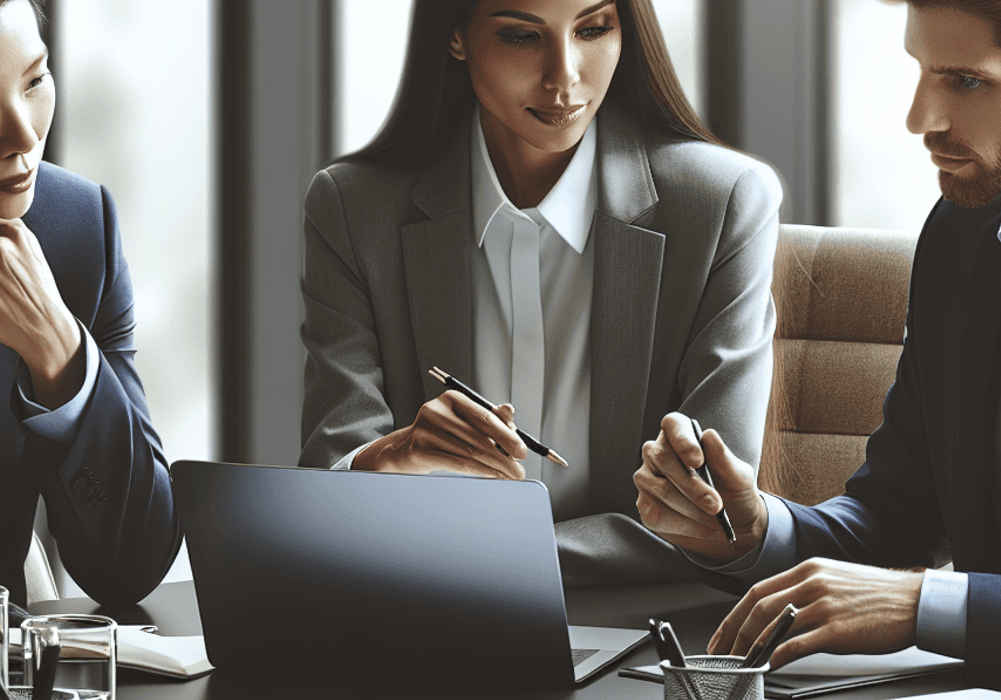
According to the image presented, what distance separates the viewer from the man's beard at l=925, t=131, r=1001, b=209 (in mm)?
1457

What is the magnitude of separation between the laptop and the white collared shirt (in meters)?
0.81

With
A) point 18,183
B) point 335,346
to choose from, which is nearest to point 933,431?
point 335,346

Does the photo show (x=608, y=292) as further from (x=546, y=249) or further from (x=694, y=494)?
(x=694, y=494)

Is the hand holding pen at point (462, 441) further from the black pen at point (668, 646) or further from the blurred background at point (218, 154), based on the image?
the blurred background at point (218, 154)

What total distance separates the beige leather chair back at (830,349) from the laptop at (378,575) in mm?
1085

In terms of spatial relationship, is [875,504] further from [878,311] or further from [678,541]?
[878,311]

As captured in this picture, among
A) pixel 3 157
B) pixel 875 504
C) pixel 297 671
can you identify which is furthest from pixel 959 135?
pixel 3 157

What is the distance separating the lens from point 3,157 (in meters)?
1.71

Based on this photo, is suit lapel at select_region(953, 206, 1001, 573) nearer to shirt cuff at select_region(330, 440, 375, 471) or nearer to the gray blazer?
the gray blazer

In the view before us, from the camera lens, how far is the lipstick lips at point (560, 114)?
180 centimetres

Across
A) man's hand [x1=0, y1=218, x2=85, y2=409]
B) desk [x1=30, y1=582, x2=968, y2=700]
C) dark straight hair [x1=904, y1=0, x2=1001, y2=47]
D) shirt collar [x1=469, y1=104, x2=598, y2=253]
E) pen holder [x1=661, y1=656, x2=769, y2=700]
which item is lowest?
desk [x1=30, y1=582, x2=968, y2=700]

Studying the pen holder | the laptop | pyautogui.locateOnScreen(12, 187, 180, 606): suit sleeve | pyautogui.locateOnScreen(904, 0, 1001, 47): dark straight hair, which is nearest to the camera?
the pen holder

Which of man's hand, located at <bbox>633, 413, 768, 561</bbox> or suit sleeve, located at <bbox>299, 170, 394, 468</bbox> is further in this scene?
suit sleeve, located at <bbox>299, 170, 394, 468</bbox>

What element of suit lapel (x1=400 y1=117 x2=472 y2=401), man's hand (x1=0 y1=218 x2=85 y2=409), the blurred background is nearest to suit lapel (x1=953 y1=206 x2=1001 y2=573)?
suit lapel (x1=400 y1=117 x2=472 y2=401)
